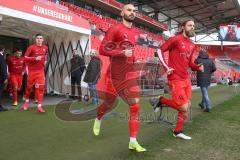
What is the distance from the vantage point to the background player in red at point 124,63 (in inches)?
183

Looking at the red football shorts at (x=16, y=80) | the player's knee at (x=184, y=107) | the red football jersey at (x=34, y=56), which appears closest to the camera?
the player's knee at (x=184, y=107)

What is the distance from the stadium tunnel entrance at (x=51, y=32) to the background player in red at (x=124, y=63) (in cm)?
429

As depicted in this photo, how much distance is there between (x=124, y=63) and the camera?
4.85 meters

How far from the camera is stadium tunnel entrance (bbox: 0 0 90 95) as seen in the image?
8766 mm

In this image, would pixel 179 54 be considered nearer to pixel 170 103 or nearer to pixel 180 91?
pixel 180 91

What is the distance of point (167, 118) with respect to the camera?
796cm

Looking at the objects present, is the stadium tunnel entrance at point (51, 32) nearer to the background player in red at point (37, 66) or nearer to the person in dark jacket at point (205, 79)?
the background player in red at point (37, 66)

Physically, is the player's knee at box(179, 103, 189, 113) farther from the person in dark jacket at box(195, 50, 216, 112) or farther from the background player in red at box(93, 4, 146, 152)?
the person in dark jacket at box(195, 50, 216, 112)

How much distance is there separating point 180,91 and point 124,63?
1155mm

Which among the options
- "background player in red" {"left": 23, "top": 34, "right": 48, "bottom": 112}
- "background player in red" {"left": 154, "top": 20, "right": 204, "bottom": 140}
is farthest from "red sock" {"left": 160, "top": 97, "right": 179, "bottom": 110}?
"background player in red" {"left": 23, "top": 34, "right": 48, "bottom": 112}

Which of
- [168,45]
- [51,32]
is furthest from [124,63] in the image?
[51,32]

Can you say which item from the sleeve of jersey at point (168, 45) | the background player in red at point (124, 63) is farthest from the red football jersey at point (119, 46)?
the sleeve of jersey at point (168, 45)

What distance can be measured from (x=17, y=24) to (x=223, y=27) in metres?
25.6

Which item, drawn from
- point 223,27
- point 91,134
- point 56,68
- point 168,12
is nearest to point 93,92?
point 56,68
